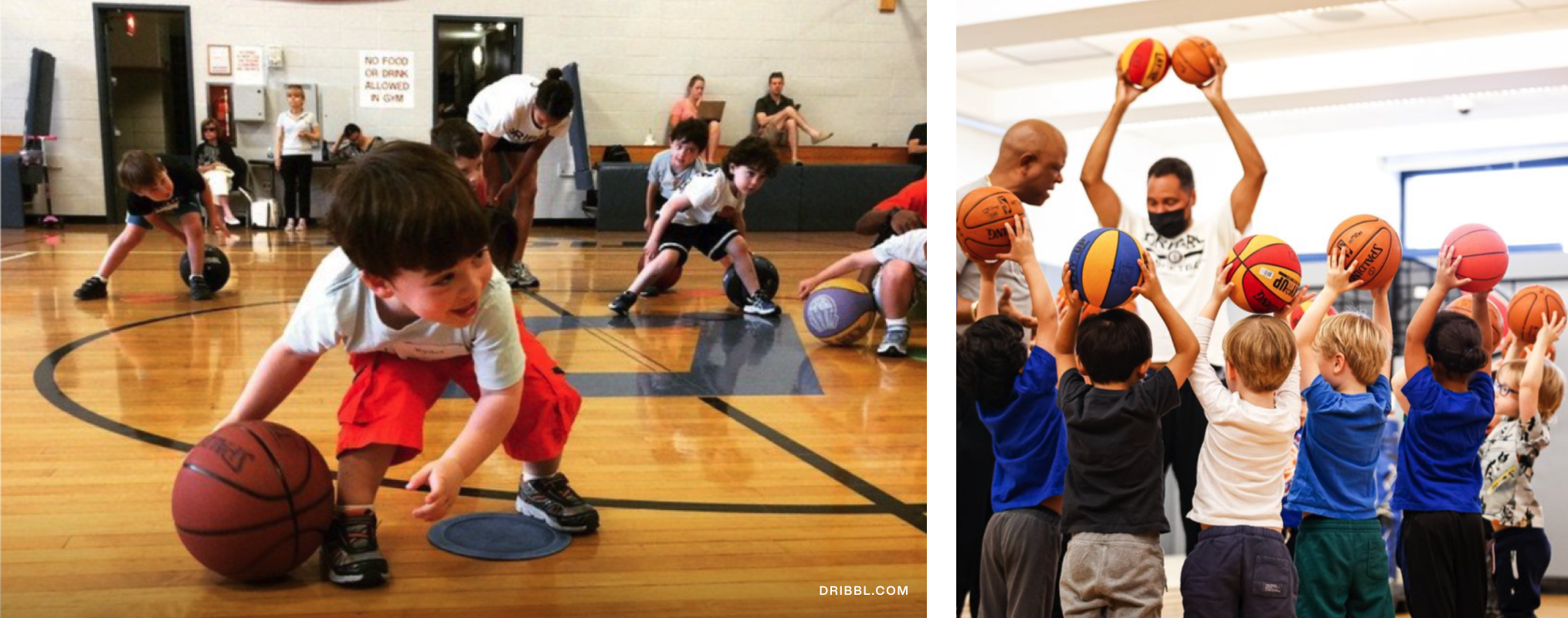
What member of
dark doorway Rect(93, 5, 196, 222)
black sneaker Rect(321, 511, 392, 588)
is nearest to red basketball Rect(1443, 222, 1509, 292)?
black sneaker Rect(321, 511, 392, 588)

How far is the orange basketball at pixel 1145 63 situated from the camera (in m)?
2.74

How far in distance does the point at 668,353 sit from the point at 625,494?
11.9 inches

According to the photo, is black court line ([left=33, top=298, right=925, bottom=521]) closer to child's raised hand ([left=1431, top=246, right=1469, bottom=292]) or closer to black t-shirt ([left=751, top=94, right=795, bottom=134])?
black t-shirt ([left=751, top=94, right=795, bottom=134])

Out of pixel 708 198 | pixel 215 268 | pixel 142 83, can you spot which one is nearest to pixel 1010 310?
pixel 708 198

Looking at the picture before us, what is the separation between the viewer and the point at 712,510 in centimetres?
245

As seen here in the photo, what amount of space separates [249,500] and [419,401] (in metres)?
0.31

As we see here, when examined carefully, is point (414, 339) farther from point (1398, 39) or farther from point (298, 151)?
point (1398, 39)

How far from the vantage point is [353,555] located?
214cm

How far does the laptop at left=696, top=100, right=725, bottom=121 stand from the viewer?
8.03ft

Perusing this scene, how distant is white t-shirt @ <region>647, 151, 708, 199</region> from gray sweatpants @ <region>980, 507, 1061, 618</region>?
0.90 meters

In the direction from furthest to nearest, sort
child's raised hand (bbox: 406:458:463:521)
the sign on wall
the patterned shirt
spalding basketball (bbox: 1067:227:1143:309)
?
1. the patterned shirt
2. spalding basketball (bbox: 1067:227:1143:309)
3. the sign on wall
4. child's raised hand (bbox: 406:458:463:521)

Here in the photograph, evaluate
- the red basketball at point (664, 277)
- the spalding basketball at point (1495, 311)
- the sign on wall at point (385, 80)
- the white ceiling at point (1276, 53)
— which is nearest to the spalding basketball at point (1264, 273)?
the spalding basketball at point (1495, 311)

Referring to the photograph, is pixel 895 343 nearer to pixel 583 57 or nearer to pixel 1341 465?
pixel 1341 465

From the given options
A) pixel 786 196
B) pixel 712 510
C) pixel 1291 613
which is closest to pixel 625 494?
pixel 712 510
